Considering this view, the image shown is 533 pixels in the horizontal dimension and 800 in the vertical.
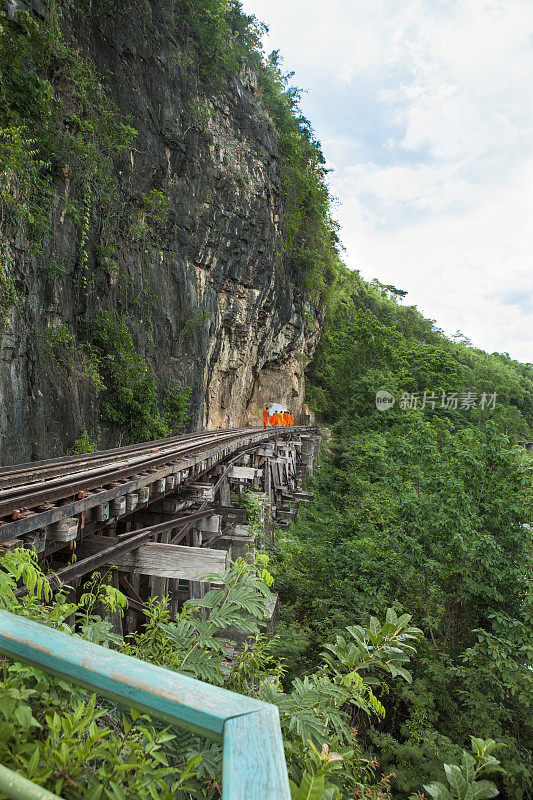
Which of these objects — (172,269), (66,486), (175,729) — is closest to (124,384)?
(172,269)

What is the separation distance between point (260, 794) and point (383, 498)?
1384cm

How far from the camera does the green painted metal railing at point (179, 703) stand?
0.67 m

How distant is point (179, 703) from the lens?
2.51ft

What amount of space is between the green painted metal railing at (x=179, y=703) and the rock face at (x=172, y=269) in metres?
9.50

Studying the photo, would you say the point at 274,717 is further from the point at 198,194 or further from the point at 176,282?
the point at 198,194

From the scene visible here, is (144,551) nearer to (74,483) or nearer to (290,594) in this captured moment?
(74,483)

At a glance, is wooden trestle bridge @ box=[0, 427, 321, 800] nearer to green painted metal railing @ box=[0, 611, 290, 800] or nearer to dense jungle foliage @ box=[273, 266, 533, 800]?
green painted metal railing @ box=[0, 611, 290, 800]

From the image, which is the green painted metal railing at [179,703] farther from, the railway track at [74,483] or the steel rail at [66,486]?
the steel rail at [66,486]

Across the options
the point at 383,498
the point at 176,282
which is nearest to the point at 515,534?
the point at 383,498

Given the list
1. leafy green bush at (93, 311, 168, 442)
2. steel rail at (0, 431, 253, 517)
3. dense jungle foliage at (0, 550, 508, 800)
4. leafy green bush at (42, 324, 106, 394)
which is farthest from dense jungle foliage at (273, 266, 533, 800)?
leafy green bush at (42, 324, 106, 394)

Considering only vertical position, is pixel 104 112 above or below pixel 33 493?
above

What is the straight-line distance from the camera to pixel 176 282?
64.0 ft

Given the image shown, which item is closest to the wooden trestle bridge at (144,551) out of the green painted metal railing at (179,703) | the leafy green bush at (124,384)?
the green painted metal railing at (179,703)

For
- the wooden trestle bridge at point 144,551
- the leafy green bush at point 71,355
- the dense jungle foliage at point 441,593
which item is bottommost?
the dense jungle foliage at point 441,593
